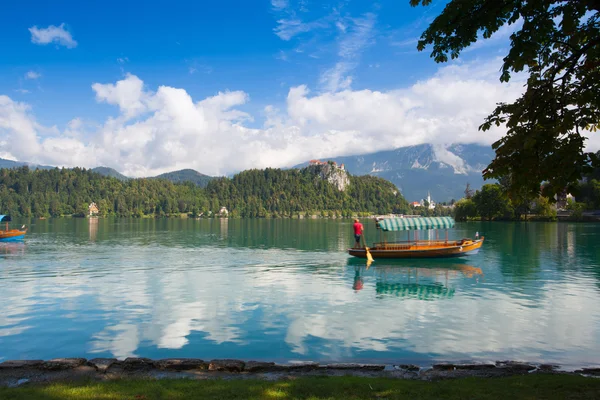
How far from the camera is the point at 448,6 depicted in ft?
38.7

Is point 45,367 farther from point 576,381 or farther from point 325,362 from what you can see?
point 576,381

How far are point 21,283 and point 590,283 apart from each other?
142ft

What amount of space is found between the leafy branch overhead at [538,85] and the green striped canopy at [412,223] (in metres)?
39.8

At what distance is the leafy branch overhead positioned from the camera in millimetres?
10930

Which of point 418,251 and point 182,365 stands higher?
point 418,251

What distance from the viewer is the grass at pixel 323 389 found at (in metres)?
11.1

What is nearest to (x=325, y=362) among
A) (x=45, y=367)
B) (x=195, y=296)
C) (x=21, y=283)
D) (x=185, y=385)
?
(x=185, y=385)

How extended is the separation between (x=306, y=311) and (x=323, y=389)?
1313 cm

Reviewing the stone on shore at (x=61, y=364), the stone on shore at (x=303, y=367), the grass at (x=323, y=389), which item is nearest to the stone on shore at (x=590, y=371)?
the grass at (x=323, y=389)

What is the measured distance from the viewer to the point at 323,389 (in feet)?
38.5

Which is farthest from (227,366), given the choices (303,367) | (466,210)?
(466,210)

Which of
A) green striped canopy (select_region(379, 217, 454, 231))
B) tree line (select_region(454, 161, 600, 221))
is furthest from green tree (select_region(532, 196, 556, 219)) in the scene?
green striped canopy (select_region(379, 217, 454, 231))

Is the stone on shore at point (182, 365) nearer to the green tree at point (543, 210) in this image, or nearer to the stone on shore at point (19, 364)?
the stone on shore at point (19, 364)

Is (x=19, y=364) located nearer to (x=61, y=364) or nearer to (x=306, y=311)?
(x=61, y=364)
